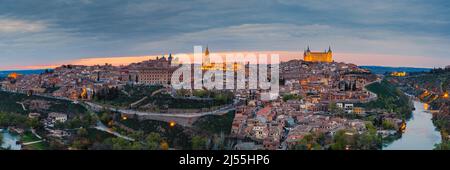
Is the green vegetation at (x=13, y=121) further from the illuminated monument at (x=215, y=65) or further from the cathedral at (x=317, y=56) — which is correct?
the cathedral at (x=317, y=56)

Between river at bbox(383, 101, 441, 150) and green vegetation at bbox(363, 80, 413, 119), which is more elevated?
green vegetation at bbox(363, 80, 413, 119)

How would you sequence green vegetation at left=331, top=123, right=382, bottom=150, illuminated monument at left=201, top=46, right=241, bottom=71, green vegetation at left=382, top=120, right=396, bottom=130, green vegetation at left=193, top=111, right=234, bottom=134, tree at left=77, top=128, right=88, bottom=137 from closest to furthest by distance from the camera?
green vegetation at left=331, top=123, right=382, bottom=150
tree at left=77, top=128, right=88, bottom=137
green vegetation at left=193, top=111, right=234, bottom=134
green vegetation at left=382, top=120, right=396, bottom=130
illuminated monument at left=201, top=46, right=241, bottom=71

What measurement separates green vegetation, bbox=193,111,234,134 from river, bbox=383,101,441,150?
3.45 m

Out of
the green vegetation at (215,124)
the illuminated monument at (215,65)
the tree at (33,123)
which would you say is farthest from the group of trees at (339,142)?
the illuminated monument at (215,65)

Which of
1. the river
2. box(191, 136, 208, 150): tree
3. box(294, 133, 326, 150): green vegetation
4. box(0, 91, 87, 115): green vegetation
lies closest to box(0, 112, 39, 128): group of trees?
box(0, 91, 87, 115): green vegetation

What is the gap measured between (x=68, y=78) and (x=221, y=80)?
744 centimetres

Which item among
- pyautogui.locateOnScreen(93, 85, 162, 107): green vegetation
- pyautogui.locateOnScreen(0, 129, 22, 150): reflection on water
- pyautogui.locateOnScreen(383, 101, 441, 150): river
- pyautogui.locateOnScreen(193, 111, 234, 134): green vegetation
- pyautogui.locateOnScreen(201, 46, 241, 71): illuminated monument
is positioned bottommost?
pyautogui.locateOnScreen(383, 101, 441, 150): river

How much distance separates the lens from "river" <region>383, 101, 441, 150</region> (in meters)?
10.9

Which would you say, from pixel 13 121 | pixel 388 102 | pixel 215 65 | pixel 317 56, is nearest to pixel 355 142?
pixel 13 121

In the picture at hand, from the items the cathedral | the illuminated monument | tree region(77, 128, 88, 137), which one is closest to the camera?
tree region(77, 128, 88, 137)

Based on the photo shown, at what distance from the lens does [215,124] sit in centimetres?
1160

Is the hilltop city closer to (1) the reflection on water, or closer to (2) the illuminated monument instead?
(1) the reflection on water
